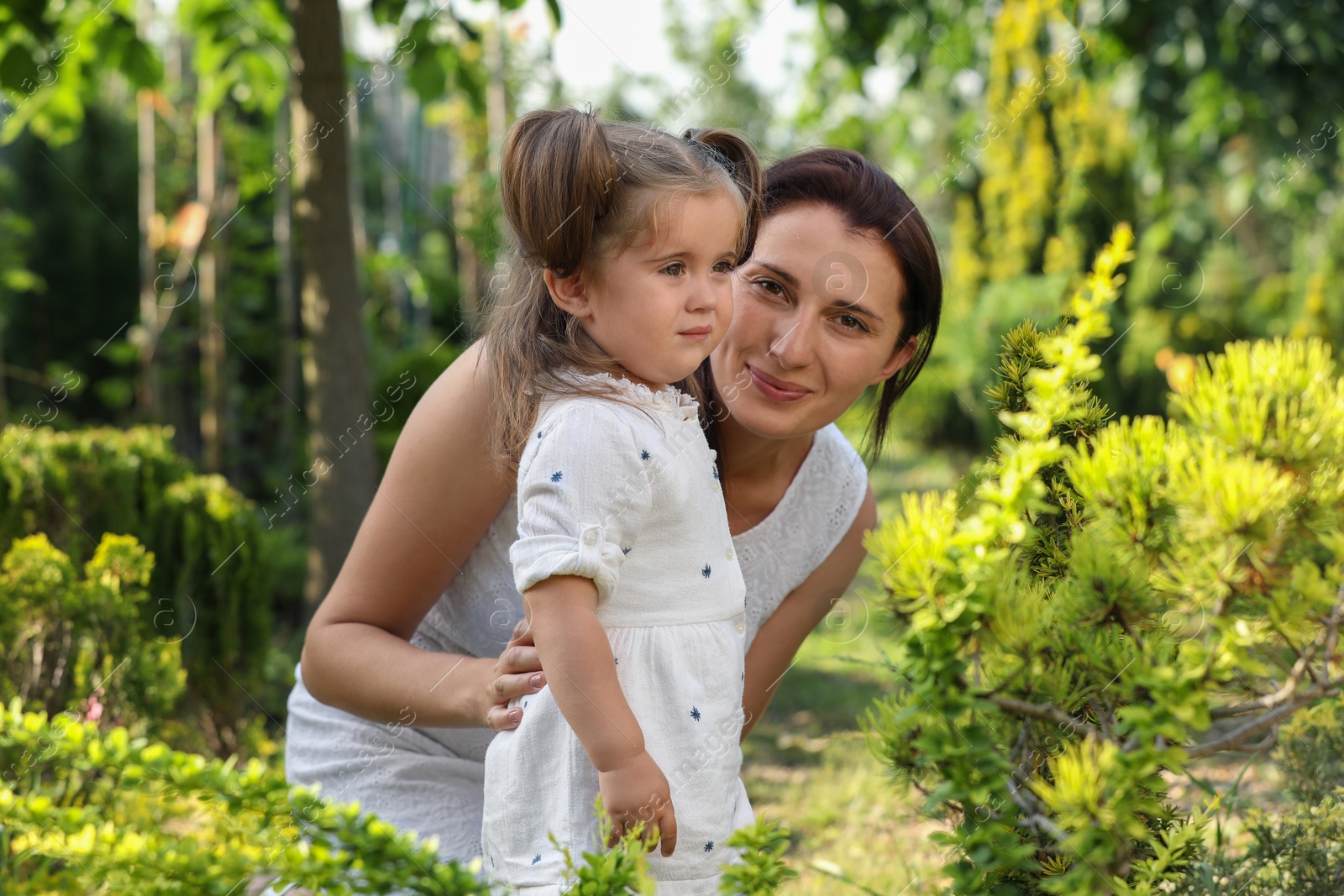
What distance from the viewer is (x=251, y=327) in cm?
718

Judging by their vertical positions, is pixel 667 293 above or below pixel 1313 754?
above

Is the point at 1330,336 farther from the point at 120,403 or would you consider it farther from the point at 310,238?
the point at 120,403

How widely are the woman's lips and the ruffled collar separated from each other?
0.32 metres

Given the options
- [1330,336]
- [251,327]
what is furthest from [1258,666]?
[1330,336]

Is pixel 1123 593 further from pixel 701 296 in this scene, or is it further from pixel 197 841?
pixel 197 841

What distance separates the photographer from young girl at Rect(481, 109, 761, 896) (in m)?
1.30

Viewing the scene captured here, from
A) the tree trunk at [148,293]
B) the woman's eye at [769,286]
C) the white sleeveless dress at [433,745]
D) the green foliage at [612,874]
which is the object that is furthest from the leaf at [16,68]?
the green foliage at [612,874]

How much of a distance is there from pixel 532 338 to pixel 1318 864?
4.58 ft

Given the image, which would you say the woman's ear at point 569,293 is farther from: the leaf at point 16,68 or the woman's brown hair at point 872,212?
the leaf at point 16,68

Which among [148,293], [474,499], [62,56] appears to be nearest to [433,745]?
[474,499]

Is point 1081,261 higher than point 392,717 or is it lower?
higher

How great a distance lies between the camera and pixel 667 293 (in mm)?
1392

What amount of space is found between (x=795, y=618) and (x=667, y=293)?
0.96m

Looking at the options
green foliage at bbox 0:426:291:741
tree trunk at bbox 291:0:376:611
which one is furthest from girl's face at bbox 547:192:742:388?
green foliage at bbox 0:426:291:741
